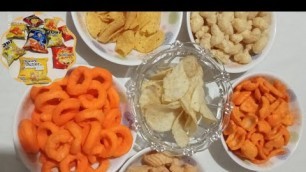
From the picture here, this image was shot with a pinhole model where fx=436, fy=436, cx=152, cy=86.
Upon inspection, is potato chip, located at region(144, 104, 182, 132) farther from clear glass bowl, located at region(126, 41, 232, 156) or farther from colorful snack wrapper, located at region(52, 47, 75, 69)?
colorful snack wrapper, located at region(52, 47, 75, 69)

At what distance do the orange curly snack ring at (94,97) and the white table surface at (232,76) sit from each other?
63 mm

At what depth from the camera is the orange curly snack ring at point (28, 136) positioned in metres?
0.68

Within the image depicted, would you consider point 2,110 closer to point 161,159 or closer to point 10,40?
point 10,40

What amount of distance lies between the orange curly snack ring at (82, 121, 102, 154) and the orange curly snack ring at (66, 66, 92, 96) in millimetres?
58

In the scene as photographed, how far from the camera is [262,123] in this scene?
0.77m

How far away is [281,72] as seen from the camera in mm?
828

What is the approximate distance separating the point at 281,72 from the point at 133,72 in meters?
0.28

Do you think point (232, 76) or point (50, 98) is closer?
Result: point (50, 98)

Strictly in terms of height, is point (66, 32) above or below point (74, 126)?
above

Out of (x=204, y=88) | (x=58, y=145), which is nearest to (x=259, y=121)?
(x=204, y=88)

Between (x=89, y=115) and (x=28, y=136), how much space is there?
0.10 m

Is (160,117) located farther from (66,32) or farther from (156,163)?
(66,32)

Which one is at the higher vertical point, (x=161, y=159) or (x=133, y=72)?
(x=133, y=72)
